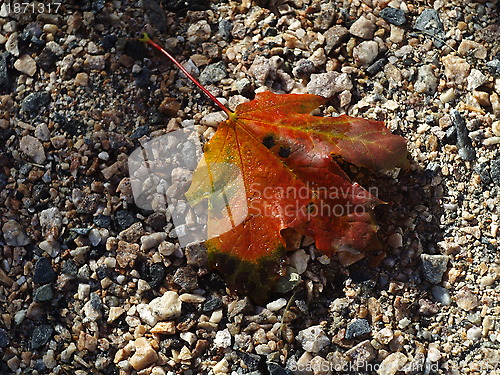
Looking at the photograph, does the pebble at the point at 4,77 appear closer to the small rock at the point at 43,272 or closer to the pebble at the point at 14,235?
the pebble at the point at 14,235

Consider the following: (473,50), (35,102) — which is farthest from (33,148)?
(473,50)

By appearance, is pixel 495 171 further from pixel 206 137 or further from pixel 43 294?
pixel 43 294

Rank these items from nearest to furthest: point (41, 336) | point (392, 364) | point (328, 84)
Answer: point (392, 364) < point (41, 336) < point (328, 84)

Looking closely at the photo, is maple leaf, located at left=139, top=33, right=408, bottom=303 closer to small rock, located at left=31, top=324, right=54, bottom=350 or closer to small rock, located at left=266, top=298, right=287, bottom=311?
small rock, located at left=266, top=298, right=287, bottom=311

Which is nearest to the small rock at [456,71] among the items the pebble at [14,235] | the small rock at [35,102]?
the small rock at [35,102]

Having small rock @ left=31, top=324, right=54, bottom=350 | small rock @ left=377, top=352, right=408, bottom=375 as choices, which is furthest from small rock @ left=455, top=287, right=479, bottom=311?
small rock @ left=31, top=324, right=54, bottom=350

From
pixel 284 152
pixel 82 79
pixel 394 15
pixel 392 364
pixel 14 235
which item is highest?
pixel 394 15

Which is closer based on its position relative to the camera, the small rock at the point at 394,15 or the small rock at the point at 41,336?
the small rock at the point at 41,336
